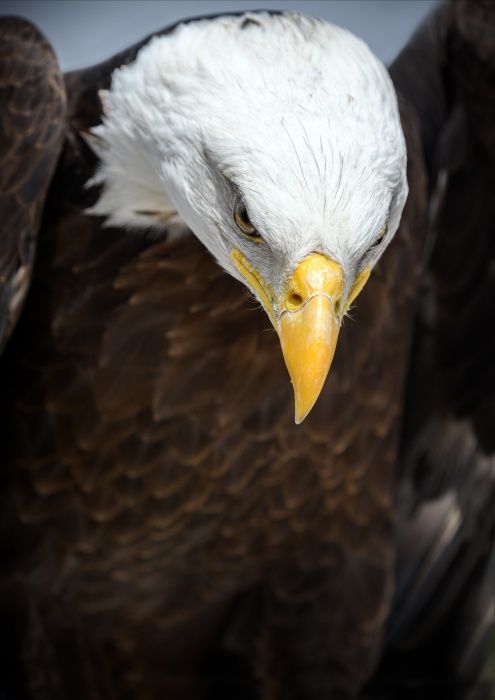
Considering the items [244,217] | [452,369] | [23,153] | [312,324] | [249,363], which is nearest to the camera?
[312,324]

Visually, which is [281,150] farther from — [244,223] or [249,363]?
[249,363]

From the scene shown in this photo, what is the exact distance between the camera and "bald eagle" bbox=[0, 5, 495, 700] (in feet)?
9.62

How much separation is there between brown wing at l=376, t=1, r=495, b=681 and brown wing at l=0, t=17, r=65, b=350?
1.18m

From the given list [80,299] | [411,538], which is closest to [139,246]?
[80,299]

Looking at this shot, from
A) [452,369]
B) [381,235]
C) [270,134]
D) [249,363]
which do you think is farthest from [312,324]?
[452,369]

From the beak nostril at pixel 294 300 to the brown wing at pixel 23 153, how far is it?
84 centimetres

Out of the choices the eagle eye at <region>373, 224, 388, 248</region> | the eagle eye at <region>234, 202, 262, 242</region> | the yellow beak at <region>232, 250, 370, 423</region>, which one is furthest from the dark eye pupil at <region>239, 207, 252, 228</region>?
the eagle eye at <region>373, 224, 388, 248</region>

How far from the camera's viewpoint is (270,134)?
9.36ft

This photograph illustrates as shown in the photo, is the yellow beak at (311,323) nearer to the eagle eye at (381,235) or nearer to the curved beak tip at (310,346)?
the curved beak tip at (310,346)

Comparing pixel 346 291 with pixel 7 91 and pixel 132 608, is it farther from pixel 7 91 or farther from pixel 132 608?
pixel 132 608

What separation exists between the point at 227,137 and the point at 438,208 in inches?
65.6

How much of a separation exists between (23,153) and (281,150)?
855 millimetres

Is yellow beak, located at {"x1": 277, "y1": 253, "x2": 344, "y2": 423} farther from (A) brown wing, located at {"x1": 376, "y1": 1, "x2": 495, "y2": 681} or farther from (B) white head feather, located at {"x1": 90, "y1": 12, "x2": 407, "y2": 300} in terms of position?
(A) brown wing, located at {"x1": 376, "y1": 1, "x2": 495, "y2": 681}

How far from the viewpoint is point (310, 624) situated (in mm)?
4352
